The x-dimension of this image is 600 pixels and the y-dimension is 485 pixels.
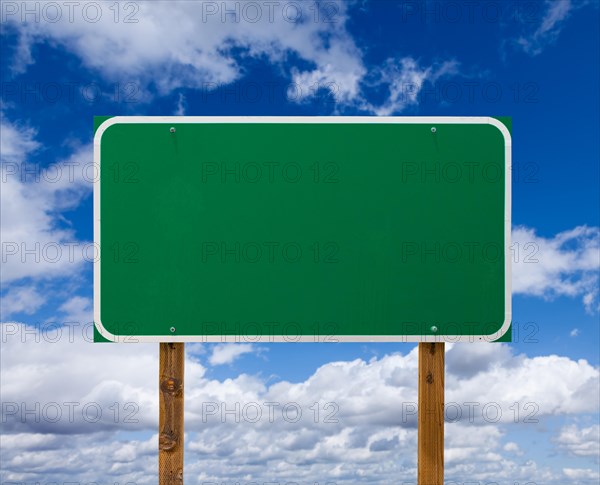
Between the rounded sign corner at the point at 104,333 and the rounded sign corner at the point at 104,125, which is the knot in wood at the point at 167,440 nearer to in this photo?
the rounded sign corner at the point at 104,333

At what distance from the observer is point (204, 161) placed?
19.7 ft

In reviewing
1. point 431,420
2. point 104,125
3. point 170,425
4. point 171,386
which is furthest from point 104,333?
point 431,420

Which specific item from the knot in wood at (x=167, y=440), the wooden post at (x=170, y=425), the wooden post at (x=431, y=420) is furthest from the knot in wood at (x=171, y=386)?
the wooden post at (x=431, y=420)

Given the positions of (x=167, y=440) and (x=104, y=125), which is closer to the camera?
(x=167, y=440)

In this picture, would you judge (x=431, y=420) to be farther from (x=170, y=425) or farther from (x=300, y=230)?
(x=170, y=425)

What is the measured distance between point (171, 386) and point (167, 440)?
481mm

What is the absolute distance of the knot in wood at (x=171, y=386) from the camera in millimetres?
5949

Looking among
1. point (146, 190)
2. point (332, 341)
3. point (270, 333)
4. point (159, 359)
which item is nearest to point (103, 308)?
point (159, 359)

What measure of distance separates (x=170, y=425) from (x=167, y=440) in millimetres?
136

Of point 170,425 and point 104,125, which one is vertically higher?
point 104,125

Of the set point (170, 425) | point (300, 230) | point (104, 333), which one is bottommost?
point (170, 425)

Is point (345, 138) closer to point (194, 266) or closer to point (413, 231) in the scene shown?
point (413, 231)

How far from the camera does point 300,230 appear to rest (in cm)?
598

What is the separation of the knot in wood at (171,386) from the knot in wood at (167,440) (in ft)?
1.18
